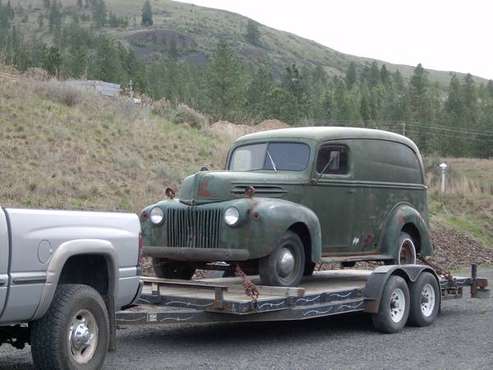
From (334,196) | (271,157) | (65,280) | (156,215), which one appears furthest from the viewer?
(271,157)

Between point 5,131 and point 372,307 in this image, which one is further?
point 5,131

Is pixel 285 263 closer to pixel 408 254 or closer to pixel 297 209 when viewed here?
pixel 297 209

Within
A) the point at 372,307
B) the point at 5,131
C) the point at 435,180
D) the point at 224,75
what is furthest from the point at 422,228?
the point at 224,75

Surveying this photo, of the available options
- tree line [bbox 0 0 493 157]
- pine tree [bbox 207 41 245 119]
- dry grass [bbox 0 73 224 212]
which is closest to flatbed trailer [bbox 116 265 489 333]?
dry grass [bbox 0 73 224 212]

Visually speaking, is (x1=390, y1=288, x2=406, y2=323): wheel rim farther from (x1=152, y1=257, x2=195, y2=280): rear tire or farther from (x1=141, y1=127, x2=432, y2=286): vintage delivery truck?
(x1=152, y1=257, x2=195, y2=280): rear tire

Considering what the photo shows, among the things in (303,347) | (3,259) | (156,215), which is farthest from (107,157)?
(3,259)

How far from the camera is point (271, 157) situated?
35.3 ft

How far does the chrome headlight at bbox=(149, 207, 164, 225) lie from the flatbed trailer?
2.22 ft

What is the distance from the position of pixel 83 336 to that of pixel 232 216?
2867mm

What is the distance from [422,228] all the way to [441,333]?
2.05m

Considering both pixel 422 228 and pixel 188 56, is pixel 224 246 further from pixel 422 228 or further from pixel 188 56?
pixel 188 56

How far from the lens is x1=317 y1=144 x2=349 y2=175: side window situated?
1054cm

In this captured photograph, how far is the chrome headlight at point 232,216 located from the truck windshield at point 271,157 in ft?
4.75

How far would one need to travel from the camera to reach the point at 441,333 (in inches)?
400
